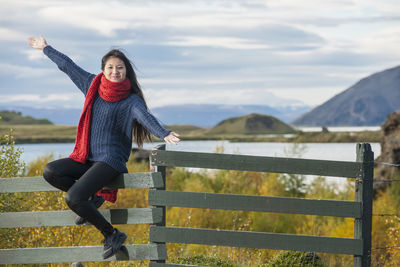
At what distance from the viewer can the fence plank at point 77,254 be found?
5.82 meters

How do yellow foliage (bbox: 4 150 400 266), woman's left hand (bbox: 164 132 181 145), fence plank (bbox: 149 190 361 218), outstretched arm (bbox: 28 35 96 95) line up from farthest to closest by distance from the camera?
yellow foliage (bbox: 4 150 400 266) < outstretched arm (bbox: 28 35 96 95) < fence plank (bbox: 149 190 361 218) < woman's left hand (bbox: 164 132 181 145)

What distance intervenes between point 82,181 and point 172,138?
104 centimetres

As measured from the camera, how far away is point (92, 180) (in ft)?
17.7

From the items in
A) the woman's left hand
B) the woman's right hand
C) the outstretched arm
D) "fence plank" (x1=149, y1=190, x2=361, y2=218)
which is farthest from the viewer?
the woman's right hand

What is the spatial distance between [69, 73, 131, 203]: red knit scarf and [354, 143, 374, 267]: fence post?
2668 millimetres

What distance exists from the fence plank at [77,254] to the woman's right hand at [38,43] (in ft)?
7.90

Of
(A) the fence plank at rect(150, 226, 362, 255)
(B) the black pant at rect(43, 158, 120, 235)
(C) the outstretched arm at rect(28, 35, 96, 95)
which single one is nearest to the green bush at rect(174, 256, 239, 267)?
(A) the fence plank at rect(150, 226, 362, 255)

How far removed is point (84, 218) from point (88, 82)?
5.08ft

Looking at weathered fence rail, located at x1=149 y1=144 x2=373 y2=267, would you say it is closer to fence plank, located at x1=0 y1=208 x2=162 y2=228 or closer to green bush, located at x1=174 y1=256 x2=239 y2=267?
fence plank, located at x1=0 y1=208 x2=162 y2=228

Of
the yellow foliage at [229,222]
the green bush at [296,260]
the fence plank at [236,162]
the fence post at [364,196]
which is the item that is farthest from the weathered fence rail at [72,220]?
the fence post at [364,196]

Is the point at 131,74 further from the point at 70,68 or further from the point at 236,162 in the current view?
the point at 236,162

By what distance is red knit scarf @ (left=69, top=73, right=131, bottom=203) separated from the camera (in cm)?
562

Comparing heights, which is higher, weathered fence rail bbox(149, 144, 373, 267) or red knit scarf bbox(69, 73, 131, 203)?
red knit scarf bbox(69, 73, 131, 203)

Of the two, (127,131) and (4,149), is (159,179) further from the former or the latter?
(4,149)
